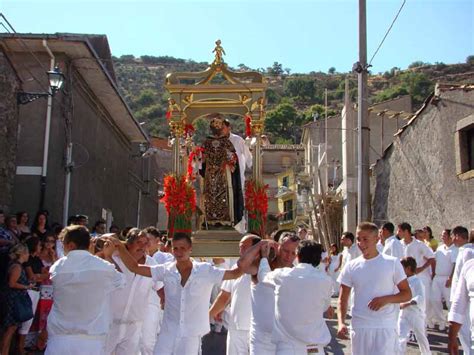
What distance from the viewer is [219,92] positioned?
1165 cm

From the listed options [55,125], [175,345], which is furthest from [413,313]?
[55,125]

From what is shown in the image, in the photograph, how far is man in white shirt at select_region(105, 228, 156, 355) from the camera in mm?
6949

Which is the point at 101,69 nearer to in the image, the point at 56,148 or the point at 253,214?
the point at 56,148

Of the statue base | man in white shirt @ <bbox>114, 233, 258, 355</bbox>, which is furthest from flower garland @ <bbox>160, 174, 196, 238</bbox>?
man in white shirt @ <bbox>114, 233, 258, 355</bbox>

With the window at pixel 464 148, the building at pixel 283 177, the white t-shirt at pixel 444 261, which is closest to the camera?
the white t-shirt at pixel 444 261

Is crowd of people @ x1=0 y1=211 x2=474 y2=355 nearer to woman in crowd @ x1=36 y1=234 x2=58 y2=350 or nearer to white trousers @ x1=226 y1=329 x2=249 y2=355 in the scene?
white trousers @ x1=226 y1=329 x2=249 y2=355

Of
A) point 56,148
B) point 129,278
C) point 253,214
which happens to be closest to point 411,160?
point 253,214

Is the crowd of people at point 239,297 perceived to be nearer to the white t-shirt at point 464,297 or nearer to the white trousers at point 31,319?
the white t-shirt at point 464,297

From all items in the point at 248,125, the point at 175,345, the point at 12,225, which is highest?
the point at 248,125

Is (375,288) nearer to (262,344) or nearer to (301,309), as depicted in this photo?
(301,309)

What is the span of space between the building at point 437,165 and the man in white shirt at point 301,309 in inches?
400

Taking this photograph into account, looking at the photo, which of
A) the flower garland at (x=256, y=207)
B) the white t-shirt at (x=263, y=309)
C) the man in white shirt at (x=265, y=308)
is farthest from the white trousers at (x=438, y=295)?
the white t-shirt at (x=263, y=309)

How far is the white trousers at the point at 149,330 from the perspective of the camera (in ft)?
25.2

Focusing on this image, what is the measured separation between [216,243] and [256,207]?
99 cm
